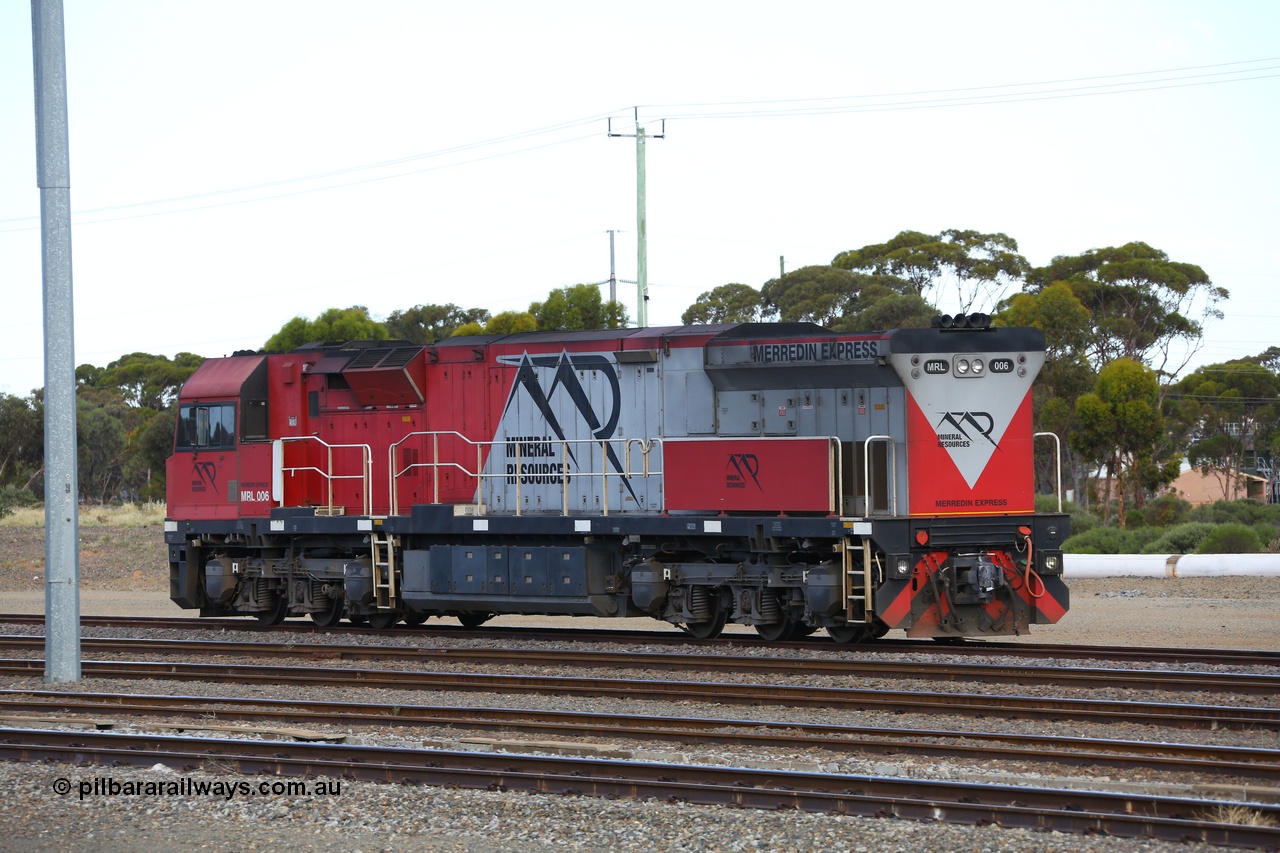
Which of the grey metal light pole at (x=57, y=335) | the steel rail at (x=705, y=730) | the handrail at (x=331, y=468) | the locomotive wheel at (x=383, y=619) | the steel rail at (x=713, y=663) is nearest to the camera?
the steel rail at (x=705, y=730)

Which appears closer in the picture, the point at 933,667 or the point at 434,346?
the point at 933,667

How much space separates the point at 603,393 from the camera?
15812 millimetres

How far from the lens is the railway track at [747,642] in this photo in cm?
1333

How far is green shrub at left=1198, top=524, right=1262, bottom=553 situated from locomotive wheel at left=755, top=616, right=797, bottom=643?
15192 millimetres

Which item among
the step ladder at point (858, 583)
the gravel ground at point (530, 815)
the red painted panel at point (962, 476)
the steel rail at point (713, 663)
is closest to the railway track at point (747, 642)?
the step ladder at point (858, 583)

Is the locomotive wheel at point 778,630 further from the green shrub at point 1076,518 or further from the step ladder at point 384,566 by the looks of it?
the green shrub at point 1076,518

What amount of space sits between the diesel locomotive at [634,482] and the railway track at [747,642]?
291mm

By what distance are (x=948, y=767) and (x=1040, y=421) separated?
3779cm

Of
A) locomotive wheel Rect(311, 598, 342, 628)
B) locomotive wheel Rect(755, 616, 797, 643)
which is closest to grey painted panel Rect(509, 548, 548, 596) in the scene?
locomotive wheel Rect(755, 616, 797, 643)

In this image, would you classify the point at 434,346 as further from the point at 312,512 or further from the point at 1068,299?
the point at 1068,299

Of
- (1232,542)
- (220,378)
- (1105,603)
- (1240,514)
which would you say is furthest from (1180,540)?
(220,378)

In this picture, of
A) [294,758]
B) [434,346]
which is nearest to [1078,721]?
[294,758]

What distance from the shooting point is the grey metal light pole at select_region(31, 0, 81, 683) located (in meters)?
13.0

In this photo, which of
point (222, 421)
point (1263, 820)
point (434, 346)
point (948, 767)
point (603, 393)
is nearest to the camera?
point (1263, 820)
